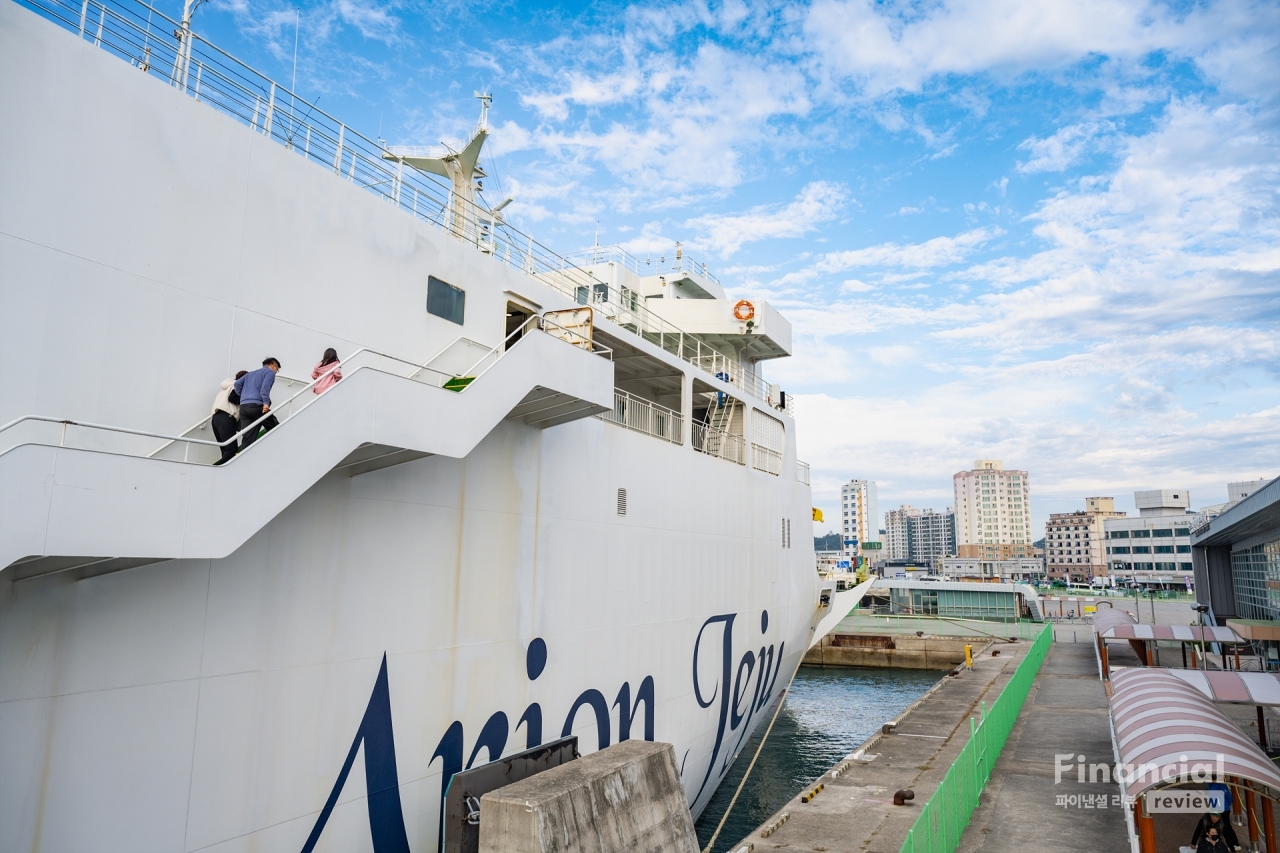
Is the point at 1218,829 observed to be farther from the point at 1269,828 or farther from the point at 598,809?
the point at 598,809

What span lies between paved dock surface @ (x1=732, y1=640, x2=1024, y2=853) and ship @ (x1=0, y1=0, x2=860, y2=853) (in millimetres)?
3156

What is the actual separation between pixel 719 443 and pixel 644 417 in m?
2.18

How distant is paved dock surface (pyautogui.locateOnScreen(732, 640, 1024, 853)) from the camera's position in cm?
1134

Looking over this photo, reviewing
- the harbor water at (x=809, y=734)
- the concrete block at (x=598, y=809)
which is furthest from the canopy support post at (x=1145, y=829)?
the harbor water at (x=809, y=734)

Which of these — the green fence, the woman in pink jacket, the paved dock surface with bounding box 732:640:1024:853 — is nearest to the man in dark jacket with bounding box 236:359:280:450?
the woman in pink jacket

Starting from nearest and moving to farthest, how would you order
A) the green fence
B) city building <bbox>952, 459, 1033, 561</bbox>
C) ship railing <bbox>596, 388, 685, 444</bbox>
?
the green fence < ship railing <bbox>596, 388, 685, 444</bbox> < city building <bbox>952, 459, 1033, 561</bbox>

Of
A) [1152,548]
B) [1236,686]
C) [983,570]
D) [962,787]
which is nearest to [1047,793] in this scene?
[962,787]

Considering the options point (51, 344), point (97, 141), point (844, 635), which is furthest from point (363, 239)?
point (844, 635)

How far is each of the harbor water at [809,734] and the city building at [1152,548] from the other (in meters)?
66.8

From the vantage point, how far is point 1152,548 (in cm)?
9750

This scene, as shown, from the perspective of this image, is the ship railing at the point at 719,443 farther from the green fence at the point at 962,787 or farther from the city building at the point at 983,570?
the city building at the point at 983,570

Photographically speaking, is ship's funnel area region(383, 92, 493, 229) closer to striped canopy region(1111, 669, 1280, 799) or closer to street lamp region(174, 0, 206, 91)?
street lamp region(174, 0, 206, 91)

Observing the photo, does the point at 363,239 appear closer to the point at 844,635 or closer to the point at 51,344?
the point at 51,344

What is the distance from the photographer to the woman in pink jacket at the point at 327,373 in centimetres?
701
